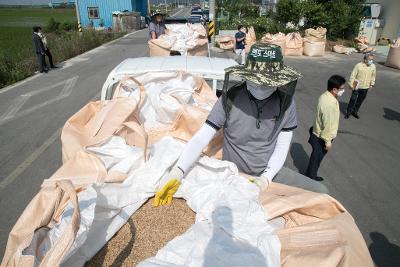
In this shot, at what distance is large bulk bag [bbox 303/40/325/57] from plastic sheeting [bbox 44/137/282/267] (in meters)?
15.4

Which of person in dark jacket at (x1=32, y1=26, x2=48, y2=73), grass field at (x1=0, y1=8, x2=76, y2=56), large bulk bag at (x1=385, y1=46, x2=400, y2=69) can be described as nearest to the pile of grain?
person in dark jacket at (x1=32, y1=26, x2=48, y2=73)

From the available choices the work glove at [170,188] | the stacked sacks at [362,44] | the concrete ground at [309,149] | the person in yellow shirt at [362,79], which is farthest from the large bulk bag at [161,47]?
the stacked sacks at [362,44]

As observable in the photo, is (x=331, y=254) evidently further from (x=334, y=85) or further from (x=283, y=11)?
(x=283, y=11)

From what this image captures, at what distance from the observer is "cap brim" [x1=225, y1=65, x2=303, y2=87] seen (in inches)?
78.1

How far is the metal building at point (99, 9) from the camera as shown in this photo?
107 feet

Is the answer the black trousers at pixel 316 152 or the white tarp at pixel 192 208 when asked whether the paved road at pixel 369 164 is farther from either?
the white tarp at pixel 192 208

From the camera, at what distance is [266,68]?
2.07 m

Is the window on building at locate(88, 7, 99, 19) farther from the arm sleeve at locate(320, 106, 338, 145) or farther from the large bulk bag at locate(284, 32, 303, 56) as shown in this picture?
the arm sleeve at locate(320, 106, 338, 145)

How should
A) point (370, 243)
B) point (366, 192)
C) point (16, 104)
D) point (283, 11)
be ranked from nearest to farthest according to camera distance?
1. point (370, 243)
2. point (366, 192)
3. point (16, 104)
4. point (283, 11)

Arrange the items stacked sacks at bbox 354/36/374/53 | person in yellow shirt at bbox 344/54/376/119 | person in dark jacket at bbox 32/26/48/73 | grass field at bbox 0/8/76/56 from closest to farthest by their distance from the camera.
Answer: person in yellow shirt at bbox 344/54/376/119 < person in dark jacket at bbox 32/26/48/73 < grass field at bbox 0/8/76/56 < stacked sacks at bbox 354/36/374/53

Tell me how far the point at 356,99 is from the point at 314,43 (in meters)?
9.49

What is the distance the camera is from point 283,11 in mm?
19734

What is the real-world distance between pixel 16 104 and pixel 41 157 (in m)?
3.81

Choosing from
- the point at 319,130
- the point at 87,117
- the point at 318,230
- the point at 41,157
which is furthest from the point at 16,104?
the point at 318,230
